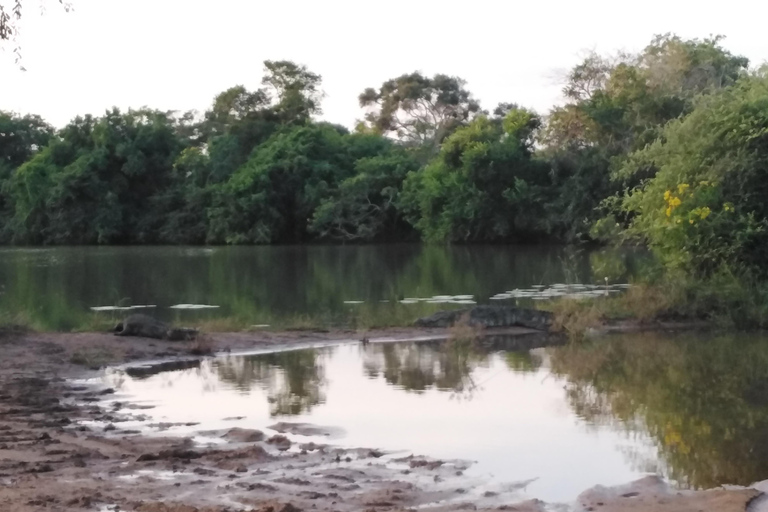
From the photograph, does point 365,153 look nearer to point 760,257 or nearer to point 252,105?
point 252,105

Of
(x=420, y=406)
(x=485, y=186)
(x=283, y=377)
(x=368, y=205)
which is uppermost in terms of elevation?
(x=485, y=186)

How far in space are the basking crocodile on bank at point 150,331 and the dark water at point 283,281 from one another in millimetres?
1640

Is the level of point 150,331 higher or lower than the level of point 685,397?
higher

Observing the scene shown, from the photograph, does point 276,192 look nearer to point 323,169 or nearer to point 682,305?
point 323,169

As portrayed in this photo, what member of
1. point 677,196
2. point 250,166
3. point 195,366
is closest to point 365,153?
point 250,166

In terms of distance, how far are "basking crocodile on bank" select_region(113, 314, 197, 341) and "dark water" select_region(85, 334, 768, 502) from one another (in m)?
1.20

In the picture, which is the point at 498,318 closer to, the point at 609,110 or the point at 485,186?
the point at 609,110

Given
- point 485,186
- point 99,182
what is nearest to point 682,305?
point 485,186

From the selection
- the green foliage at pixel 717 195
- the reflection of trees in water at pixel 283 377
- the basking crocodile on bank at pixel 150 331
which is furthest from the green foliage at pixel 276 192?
the reflection of trees in water at pixel 283 377

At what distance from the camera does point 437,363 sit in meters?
13.6

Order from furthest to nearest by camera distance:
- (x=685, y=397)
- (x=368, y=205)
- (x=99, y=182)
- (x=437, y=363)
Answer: (x=99, y=182) < (x=368, y=205) < (x=437, y=363) < (x=685, y=397)

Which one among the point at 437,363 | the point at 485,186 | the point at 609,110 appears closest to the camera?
the point at 437,363

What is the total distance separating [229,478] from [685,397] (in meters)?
5.61

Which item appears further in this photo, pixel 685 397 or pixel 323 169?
pixel 323 169
